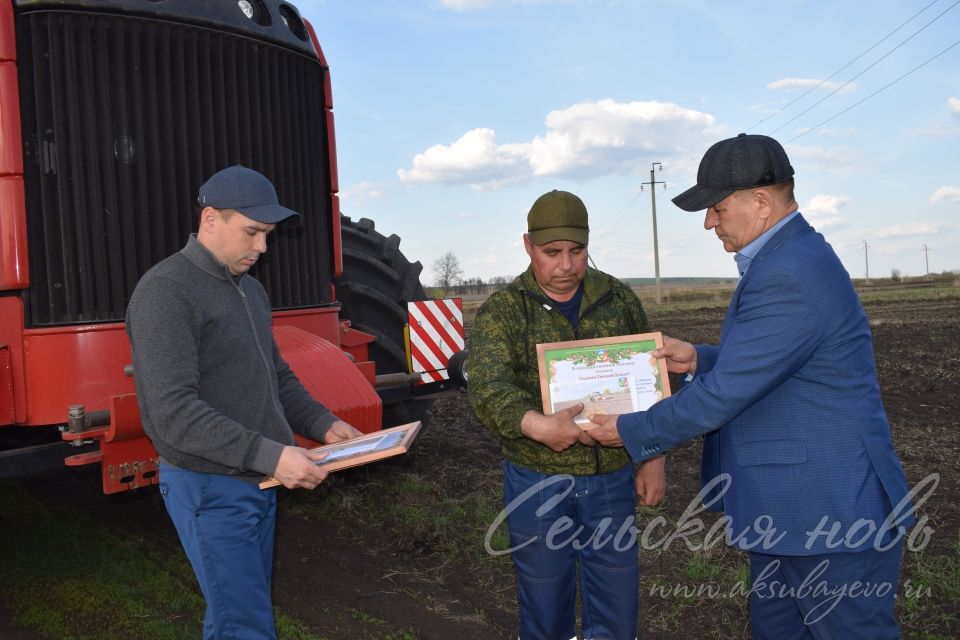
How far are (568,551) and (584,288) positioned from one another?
96cm

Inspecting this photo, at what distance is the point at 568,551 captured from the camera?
2.80 metres

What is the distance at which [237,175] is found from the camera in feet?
7.91

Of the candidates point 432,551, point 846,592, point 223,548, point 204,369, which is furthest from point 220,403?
point 432,551

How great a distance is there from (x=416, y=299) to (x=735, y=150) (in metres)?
3.55

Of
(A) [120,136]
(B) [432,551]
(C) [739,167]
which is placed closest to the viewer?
(C) [739,167]

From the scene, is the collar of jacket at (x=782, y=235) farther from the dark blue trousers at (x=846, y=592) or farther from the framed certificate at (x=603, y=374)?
the dark blue trousers at (x=846, y=592)

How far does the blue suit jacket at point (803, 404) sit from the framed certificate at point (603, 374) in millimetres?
466

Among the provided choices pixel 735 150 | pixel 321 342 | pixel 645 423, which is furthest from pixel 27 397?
pixel 735 150

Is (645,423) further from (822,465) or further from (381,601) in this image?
(381,601)

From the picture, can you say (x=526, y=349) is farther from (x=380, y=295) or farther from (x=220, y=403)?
(x=380, y=295)

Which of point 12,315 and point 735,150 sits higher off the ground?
point 735,150

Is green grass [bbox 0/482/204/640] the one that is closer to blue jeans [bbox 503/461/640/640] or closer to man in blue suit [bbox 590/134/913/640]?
blue jeans [bbox 503/461/640/640]

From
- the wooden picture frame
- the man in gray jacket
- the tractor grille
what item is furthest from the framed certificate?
the tractor grille

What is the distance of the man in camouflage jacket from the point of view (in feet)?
9.09
